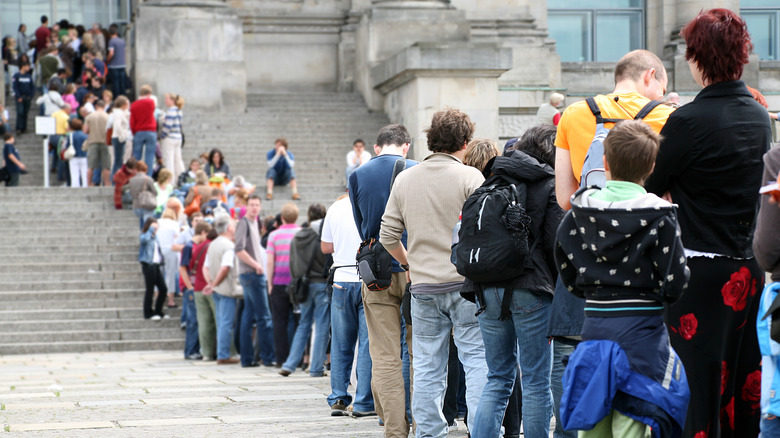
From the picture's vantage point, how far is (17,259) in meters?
17.1

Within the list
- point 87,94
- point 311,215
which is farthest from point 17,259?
point 311,215

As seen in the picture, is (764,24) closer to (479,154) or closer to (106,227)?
(106,227)

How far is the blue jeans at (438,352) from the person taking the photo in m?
6.22

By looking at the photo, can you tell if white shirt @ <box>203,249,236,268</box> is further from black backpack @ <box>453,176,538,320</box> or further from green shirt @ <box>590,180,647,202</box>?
green shirt @ <box>590,180,647,202</box>

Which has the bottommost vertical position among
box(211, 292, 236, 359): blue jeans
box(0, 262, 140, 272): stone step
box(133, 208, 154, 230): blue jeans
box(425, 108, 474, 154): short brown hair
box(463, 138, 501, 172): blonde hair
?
box(211, 292, 236, 359): blue jeans

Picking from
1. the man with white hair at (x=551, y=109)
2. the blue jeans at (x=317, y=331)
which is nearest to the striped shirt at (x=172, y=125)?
the man with white hair at (x=551, y=109)

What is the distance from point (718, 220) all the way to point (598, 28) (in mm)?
22568

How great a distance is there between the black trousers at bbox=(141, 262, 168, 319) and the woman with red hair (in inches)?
456

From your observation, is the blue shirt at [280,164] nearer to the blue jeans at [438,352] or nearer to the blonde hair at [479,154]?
the blonde hair at [479,154]

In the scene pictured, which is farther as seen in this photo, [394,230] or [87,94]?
[87,94]

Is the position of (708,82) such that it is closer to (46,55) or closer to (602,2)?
(46,55)

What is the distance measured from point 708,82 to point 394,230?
6.97ft

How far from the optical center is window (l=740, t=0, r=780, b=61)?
1080 inches

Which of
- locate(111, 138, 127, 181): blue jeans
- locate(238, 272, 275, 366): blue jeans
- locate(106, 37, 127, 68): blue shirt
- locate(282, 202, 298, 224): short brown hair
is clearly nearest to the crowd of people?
locate(282, 202, 298, 224): short brown hair
